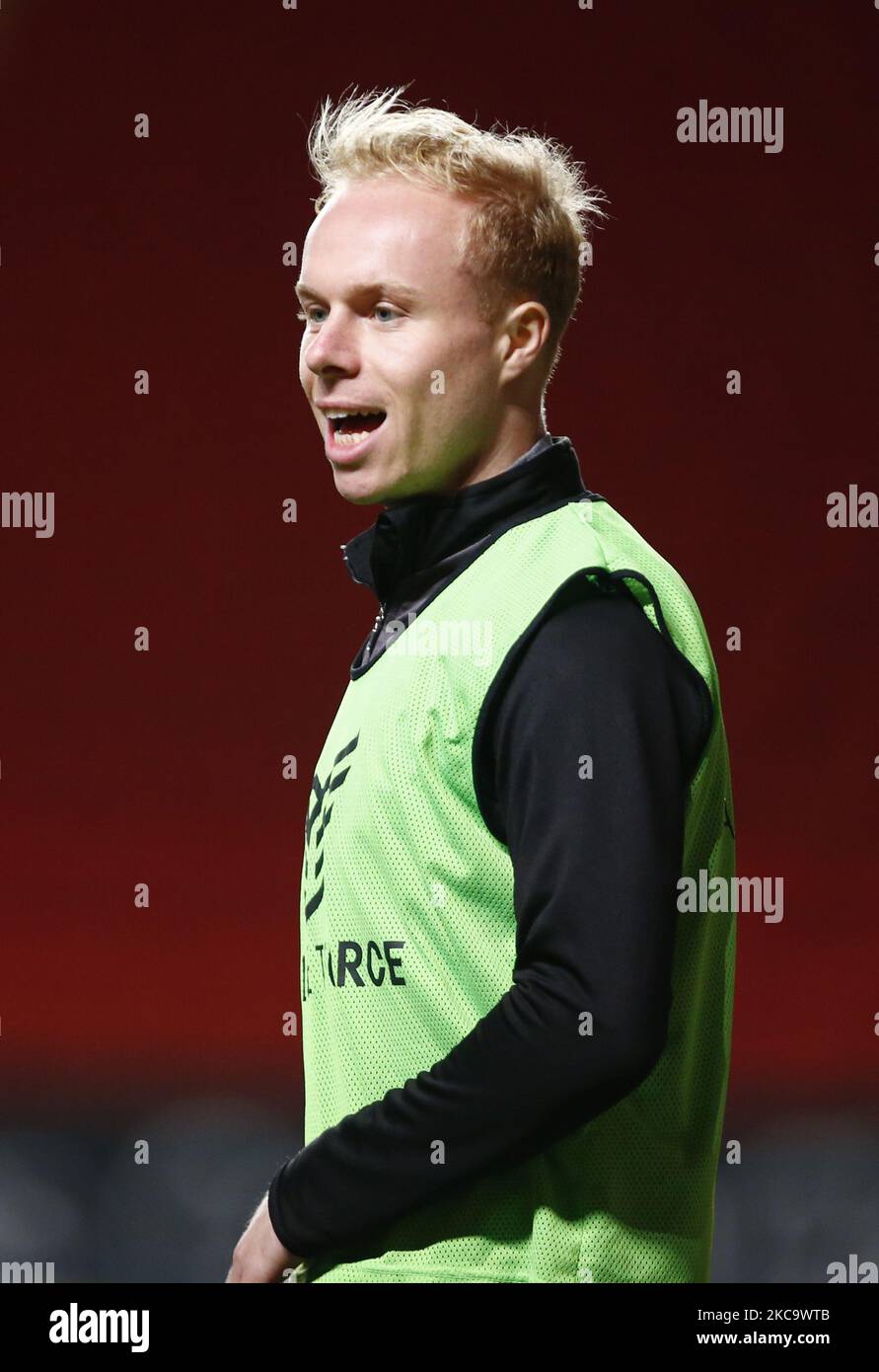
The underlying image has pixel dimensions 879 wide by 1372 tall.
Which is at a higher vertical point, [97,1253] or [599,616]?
[599,616]

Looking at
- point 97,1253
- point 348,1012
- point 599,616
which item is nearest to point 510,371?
point 599,616

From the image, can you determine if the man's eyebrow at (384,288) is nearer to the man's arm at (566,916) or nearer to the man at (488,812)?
the man at (488,812)

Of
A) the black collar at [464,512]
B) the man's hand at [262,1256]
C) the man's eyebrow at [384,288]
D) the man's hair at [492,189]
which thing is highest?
the man's hair at [492,189]

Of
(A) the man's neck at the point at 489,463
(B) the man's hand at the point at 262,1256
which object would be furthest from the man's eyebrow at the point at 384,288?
(B) the man's hand at the point at 262,1256

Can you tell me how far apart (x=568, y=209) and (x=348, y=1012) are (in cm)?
58

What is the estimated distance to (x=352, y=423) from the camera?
1141mm

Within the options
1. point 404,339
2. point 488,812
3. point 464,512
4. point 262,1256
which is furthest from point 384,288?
point 262,1256

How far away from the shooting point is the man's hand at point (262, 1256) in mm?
1011

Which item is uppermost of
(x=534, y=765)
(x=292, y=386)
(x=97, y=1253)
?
(x=292, y=386)

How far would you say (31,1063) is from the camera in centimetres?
262

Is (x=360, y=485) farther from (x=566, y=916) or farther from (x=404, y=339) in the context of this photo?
(x=566, y=916)

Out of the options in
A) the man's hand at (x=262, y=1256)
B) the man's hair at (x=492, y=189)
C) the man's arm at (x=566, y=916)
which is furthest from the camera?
the man's hair at (x=492, y=189)

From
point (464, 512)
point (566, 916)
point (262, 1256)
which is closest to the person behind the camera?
point (566, 916)

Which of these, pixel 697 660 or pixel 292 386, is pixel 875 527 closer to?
pixel 292 386
